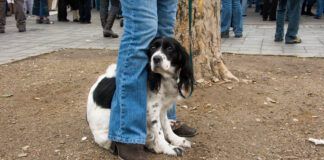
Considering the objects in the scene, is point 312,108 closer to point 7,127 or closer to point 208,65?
point 208,65

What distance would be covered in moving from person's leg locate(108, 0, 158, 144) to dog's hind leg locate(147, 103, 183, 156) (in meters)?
0.12

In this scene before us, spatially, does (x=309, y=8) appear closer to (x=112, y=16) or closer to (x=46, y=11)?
(x=112, y=16)

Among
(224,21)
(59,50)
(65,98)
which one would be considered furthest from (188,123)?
(224,21)

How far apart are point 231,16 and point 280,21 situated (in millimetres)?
1299

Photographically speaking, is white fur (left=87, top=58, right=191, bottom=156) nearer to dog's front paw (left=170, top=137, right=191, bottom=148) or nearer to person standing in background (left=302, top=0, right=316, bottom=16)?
dog's front paw (left=170, top=137, right=191, bottom=148)

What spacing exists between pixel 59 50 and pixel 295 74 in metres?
4.46

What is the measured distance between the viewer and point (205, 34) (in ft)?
15.9

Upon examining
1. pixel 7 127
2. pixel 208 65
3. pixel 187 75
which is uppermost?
pixel 187 75

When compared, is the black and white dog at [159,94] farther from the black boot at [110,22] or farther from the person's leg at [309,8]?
the person's leg at [309,8]

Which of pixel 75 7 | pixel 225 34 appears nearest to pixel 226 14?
pixel 225 34

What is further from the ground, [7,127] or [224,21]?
[224,21]

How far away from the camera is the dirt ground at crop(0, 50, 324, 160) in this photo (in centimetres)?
325

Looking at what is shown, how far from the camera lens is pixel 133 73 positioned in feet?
9.05

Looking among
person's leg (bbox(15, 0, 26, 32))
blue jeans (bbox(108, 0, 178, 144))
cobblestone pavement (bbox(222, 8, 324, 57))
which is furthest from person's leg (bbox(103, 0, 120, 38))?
blue jeans (bbox(108, 0, 178, 144))
